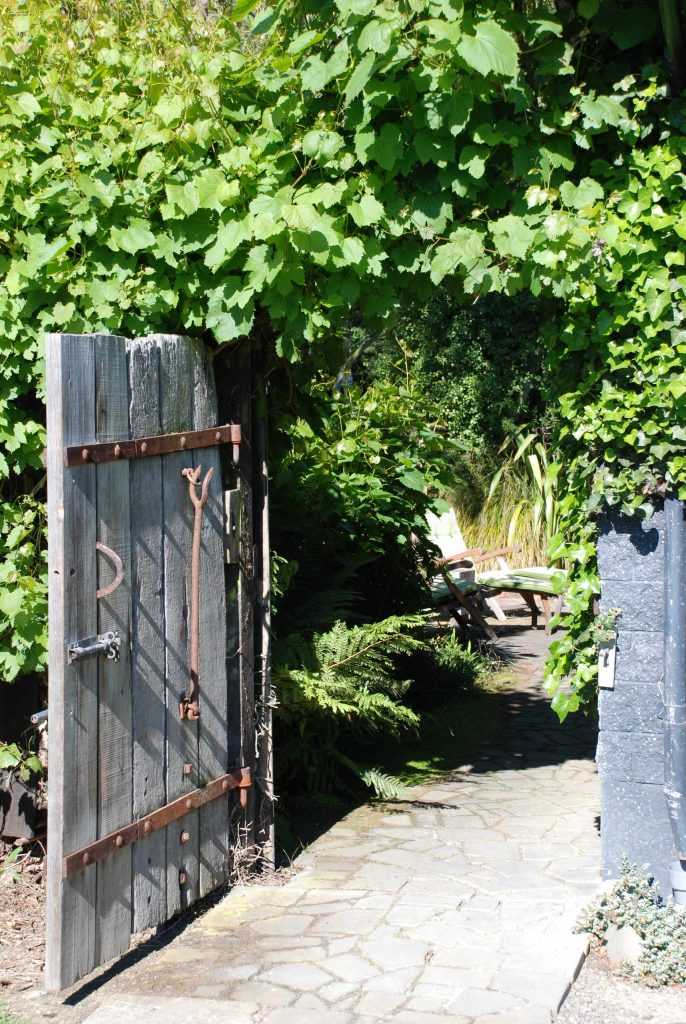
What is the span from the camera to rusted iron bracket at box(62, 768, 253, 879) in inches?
133

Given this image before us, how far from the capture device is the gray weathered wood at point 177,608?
383cm

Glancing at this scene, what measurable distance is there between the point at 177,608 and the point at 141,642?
0.24 metres

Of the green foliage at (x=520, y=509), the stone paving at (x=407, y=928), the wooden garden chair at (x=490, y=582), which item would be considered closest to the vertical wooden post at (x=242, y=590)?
the stone paving at (x=407, y=928)

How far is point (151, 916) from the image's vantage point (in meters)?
3.73

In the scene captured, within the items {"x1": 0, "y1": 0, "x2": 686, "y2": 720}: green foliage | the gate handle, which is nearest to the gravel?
{"x1": 0, "y1": 0, "x2": 686, "y2": 720}: green foliage

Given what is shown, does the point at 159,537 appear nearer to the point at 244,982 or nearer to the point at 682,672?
the point at 244,982

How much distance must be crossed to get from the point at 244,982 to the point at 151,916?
44 cm

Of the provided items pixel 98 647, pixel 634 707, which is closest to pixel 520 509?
pixel 634 707

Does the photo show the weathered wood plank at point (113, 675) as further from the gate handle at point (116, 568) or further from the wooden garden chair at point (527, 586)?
the wooden garden chair at point (527, 586)

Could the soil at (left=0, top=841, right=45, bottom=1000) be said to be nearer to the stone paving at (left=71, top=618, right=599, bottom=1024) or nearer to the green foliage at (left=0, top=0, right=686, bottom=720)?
the stone paving at (left=71, top=618, right=599, bottom=1024)

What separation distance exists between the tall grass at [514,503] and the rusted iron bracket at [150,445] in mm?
7924

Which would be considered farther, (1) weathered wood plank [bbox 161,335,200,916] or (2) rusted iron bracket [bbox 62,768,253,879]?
(1) weathered wood plank [bbox 161,335,200,916]

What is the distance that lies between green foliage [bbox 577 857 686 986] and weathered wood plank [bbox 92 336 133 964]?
1.64m

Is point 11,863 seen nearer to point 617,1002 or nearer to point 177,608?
point 177,608
